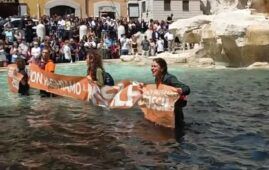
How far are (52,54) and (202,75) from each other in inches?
436

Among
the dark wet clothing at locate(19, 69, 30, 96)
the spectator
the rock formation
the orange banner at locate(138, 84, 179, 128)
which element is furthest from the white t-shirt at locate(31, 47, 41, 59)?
the orange banner at locate(138, 84, 179, 128)

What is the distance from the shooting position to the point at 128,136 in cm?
1071

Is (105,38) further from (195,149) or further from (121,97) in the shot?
(195,149)

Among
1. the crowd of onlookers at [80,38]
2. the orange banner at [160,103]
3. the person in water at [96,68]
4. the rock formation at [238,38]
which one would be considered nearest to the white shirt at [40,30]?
the crowd of onlookers at [80,38]

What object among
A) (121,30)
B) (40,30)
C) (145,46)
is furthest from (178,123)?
(121,30)

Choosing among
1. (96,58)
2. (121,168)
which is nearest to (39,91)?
(96,58)

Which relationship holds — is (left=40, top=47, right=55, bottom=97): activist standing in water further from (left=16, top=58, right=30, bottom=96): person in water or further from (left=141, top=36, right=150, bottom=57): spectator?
(left=141, top=36, right=150, bottom=57): spectator

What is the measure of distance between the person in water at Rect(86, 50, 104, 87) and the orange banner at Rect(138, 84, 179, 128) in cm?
202

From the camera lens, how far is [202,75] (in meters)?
24.2

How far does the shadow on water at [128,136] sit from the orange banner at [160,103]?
7.9 inches

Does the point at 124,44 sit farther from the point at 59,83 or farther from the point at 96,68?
the point at 96,68

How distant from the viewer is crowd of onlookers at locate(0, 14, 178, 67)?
32.2 m

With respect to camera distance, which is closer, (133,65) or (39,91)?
(39,91)

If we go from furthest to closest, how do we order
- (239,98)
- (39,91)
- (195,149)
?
1. (39,91)
2. (239,98)
3. (195,149)
